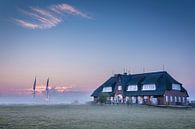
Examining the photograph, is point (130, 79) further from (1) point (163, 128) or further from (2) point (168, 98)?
(1) point (163, 128)

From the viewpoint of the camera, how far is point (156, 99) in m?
76.1

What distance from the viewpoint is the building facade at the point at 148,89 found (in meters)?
76.0

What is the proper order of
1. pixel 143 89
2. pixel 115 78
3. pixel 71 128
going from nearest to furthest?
pixel 71 128, pixel 143 89, pixel 115 78

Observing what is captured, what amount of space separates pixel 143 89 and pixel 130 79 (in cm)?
889

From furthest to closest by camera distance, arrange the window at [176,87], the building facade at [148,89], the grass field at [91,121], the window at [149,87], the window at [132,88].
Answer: the window at [132,88]
the window at [176,87]
the window at [149,87]
the building facade at [148,89]
the grass field at [91,121]

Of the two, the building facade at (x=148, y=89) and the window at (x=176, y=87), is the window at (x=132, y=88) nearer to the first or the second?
the building facade at (x=148, y=89)

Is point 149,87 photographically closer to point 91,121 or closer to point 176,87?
point 176,87

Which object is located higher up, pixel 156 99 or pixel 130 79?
pixel 130 79

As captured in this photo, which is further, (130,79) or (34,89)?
(34,89)

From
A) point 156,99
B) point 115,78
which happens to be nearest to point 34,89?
point 115,78

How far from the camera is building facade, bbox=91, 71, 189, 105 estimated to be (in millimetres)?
76000

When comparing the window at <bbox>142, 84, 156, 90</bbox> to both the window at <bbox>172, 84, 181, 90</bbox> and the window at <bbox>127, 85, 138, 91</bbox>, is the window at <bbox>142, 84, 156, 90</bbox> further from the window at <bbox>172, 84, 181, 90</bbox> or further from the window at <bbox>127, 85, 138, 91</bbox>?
the window at <bbox>172, 84, 181, 90</bbox>

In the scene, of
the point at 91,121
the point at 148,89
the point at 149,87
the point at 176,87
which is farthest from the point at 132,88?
the point at 91,121

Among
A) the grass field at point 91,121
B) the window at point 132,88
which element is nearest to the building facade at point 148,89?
the window at point 132,88
